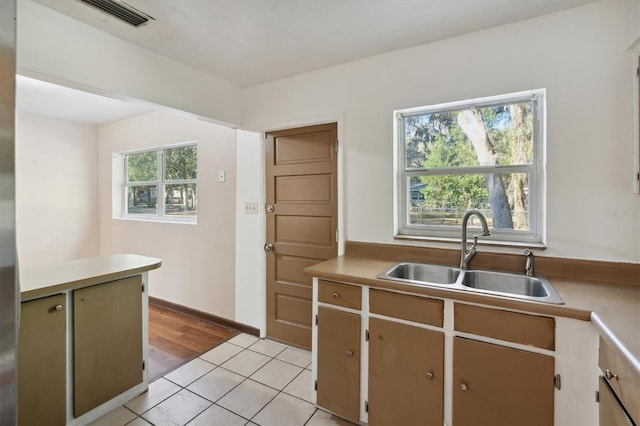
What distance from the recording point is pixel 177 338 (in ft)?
9.41

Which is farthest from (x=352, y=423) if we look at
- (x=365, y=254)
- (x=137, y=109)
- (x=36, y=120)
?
(x=36, y=120)

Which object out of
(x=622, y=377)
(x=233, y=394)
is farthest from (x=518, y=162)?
(x=233, y=394)

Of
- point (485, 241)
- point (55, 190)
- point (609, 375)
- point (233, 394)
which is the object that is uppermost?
point (55, 190)

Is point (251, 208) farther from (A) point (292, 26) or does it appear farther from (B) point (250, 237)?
(A) point (292, 26)

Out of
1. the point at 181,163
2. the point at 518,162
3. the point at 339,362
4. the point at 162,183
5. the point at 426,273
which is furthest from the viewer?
the point at 162,183

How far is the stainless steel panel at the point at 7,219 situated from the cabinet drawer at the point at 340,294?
1413 millimetres

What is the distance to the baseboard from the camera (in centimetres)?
296

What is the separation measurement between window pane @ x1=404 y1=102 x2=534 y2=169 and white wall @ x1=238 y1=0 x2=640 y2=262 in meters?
0.13

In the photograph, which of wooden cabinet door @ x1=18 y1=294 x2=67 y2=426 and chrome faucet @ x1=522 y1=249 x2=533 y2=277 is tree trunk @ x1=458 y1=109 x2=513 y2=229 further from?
wooden cabinet door @ x1=18 y1=294 x2=67 y2=426

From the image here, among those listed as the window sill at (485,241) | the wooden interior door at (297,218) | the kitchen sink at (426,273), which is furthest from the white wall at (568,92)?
the wooden interior door at (297,218)

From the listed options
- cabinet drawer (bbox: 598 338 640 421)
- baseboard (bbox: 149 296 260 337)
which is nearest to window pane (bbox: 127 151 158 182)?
baseboard (bbox: 149 296 260 337)

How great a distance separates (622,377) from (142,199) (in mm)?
4801

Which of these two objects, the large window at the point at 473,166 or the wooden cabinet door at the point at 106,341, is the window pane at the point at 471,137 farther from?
the wooden cabinet door at the point at 106,341

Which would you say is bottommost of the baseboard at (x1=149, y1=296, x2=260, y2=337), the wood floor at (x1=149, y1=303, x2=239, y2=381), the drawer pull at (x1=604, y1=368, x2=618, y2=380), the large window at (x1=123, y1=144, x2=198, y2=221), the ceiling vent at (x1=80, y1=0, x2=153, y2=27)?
the wood floor at (x1=149, y1=303, x2=239, y2=381)
